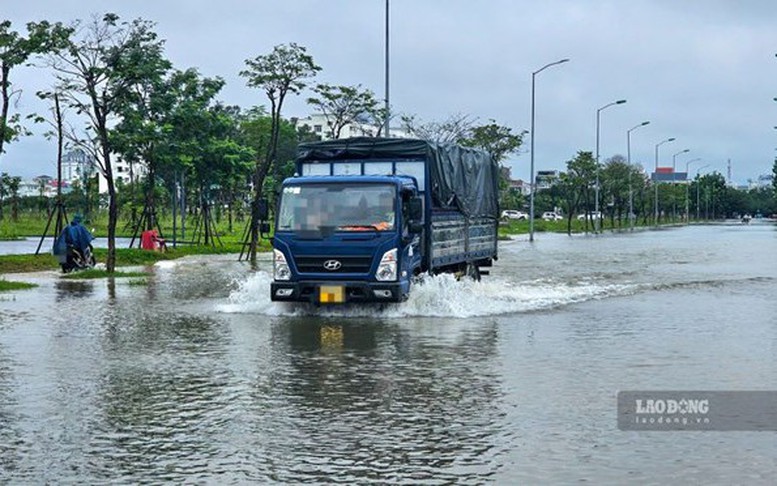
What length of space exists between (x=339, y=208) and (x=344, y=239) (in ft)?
1.90

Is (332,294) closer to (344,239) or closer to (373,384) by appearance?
(344,239)

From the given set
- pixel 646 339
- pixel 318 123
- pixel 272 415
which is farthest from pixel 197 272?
pixel 318 123

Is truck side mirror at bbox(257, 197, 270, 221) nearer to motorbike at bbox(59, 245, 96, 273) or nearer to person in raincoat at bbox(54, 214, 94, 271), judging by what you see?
person in raincoat at bbox(54, 214, 94, 271)

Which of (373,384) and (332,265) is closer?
(373,384)

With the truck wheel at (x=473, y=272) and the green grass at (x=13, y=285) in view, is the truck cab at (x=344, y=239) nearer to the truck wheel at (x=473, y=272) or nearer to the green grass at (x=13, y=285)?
the truck wheel at (x=473, y=272)

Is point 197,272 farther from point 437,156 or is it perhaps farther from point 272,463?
point 272,463

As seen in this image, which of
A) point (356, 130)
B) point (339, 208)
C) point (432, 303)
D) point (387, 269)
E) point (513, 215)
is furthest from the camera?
point (513, 215)

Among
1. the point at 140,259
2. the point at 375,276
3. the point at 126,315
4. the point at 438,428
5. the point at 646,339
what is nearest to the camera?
the point at 438,428

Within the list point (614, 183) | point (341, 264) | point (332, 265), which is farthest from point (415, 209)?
point (614, 183)

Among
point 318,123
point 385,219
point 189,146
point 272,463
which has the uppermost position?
point 318,123

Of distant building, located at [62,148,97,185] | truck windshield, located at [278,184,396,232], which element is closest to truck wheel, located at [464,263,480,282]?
truck windshield, located at [278,184,396,232]

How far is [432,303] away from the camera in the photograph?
758 inches

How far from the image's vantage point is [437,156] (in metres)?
21.2

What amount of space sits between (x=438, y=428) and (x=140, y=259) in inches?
1090
